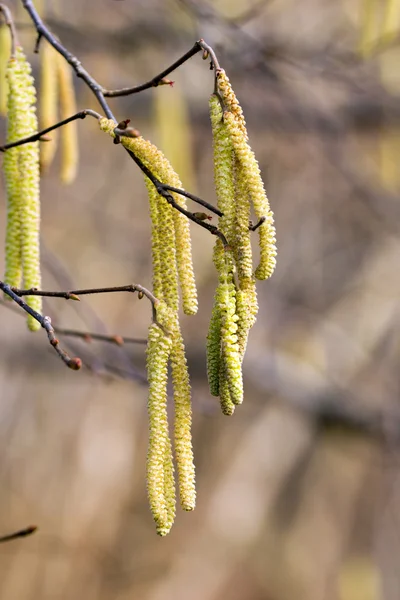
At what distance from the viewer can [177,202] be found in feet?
2.52

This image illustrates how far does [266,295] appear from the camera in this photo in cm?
434

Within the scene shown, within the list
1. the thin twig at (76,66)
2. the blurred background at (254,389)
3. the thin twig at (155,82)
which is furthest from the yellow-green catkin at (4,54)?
the blurred background at (254,389)

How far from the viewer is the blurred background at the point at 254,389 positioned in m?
3.94

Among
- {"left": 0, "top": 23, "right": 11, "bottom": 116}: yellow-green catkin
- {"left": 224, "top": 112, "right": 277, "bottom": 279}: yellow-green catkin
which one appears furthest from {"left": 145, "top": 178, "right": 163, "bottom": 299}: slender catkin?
{"left": 0, "top": 23, "right": 11, "bottom": 116}: yellow-green catkin

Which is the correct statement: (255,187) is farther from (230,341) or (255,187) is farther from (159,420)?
(159,420)

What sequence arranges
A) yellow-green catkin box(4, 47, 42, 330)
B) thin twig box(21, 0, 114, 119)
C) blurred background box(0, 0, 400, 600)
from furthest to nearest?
1. blurred background box(0, 0, 400, 600)
2. yellow-green catkin box(4, 47, 42, 330)
3. thin twig box(21, 0, 114, 119)

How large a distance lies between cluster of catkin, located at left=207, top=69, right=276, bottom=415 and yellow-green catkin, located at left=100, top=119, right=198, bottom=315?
0.04 meters

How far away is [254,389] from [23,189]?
138 inches

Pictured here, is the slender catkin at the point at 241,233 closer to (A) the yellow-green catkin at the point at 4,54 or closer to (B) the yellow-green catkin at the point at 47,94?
(B) the yellow-green catkin at the point at 47,94

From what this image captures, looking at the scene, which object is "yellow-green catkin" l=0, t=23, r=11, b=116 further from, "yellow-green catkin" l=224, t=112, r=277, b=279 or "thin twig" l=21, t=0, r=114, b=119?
"yellow-green catkin" l=224, t=112, r=277, b=279

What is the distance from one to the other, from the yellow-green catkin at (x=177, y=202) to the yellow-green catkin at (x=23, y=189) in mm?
204

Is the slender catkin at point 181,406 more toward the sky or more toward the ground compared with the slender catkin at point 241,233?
more toward the ground

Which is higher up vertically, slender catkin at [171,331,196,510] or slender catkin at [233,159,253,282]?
slender catkin at [233,159,253,282]

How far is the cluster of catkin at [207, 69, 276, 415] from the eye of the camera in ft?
2.35
